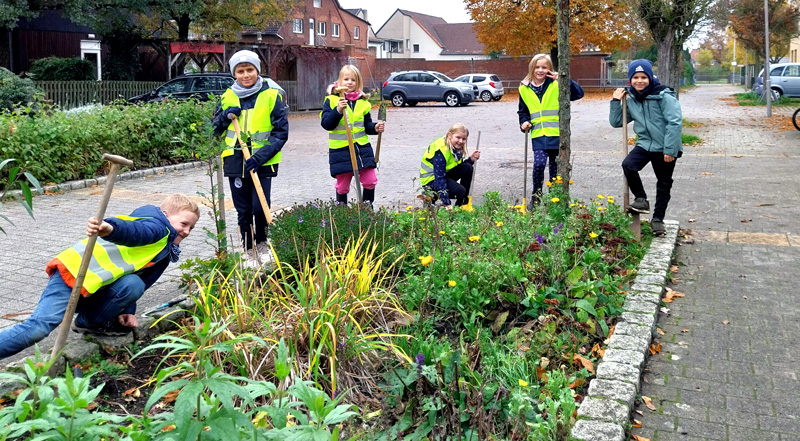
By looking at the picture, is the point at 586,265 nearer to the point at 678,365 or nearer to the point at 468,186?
the point at 678,365

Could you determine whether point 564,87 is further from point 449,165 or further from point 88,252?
point 88,252

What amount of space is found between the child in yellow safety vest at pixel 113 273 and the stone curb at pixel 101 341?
6 centimetres

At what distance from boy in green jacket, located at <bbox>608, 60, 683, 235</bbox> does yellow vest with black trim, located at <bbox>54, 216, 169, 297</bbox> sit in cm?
438

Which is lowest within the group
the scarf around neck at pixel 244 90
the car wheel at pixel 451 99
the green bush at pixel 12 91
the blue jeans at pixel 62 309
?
the blue jeans at pixel 62 309

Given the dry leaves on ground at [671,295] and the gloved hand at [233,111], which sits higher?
the gloved hand at [233,111]

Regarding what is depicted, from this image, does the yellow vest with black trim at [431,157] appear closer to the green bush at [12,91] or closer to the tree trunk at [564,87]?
the tree trunk at [564,87]

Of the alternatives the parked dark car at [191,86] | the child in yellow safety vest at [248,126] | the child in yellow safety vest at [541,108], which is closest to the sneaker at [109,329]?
the child in yellow safety vest at [248,126]

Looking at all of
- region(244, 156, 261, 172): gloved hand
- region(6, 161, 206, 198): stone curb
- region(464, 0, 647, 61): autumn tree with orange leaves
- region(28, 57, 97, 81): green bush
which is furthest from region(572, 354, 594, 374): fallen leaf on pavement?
region(464, 0, 647, 61): autumn tree with orange leaves

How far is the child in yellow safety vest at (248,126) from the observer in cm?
601

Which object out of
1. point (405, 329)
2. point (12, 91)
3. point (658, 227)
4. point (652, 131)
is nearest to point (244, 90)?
point (405, 329)

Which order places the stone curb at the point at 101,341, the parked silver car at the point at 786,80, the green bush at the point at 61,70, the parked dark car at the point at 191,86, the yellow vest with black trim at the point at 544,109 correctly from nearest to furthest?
1. the stone curb at the point at 101,341
2. the yellow vest with black trim at the point at 544,109
3. the parked dark car at the point at 191,86
4. the green bush at the point at 61,70
5. the parked silver car at the point at 786,80

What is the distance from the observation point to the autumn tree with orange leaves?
44.2m

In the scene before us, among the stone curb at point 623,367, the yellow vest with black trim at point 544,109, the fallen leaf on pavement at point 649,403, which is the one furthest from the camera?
the yellow vest with black trim at point 544,109

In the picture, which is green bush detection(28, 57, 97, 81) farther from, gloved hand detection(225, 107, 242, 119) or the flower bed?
the flower bed
